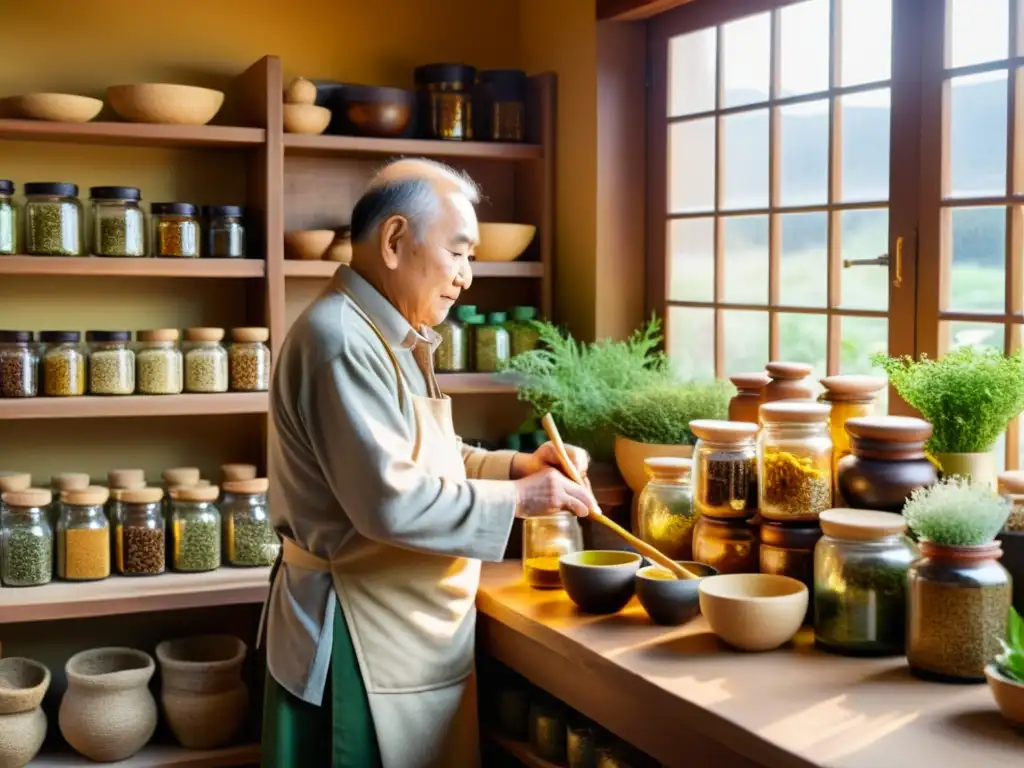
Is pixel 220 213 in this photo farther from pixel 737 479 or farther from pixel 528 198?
pixel 737 479

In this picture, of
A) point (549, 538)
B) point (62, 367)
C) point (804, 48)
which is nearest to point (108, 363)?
point (62, 367)

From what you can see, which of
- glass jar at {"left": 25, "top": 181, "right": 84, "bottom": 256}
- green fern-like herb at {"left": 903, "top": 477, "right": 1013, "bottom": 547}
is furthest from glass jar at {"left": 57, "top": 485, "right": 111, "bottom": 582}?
green fern-like herb at {"left": 903, "top": 477, "right": 1013, "bottom": 547}

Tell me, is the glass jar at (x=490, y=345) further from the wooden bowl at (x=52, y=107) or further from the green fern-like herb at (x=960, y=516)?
the green fern-like herb at (x=960, y=516)

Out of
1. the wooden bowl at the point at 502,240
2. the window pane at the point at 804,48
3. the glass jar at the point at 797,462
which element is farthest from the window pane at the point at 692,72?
the glass jar at the point at 797,462

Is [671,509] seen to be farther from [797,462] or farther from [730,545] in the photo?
[797,462]

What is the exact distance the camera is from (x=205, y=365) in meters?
3.20

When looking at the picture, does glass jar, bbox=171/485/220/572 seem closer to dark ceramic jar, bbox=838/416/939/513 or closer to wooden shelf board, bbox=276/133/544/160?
wooden shelf board, bbox=276/133/544/160

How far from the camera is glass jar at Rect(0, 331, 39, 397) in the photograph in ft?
9.98

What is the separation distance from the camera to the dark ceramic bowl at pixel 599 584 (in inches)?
88.6

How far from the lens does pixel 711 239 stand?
3.35m

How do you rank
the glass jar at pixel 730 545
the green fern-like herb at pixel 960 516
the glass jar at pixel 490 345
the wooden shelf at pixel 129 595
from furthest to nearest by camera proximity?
the glass jar at pixel 490 345
the wooden shelf at pixel 129 595
the glass jar at pixel 730 545
the green fern-like herb at pixel 960 516

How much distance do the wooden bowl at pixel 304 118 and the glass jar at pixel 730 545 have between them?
1.59 metres

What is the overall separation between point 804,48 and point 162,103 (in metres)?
1.54

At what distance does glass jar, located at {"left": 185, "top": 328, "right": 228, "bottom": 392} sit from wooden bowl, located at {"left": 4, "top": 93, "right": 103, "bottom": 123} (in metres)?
0.58
